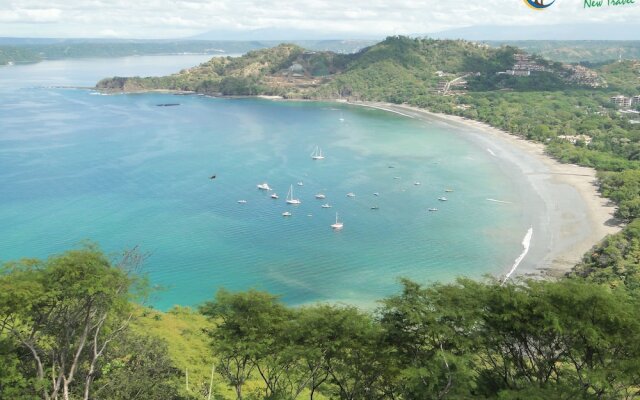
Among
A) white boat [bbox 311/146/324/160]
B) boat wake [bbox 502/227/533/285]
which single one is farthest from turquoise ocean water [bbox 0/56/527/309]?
white boat [bbox 311/146/324/160]

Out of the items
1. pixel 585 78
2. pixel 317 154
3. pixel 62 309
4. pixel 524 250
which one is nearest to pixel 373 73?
pixel 585 78

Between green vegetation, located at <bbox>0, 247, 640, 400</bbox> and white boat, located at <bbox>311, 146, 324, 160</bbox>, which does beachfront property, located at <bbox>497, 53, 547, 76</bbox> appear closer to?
white boat, located at <bbox>311, 146, 324, 160</bbox>


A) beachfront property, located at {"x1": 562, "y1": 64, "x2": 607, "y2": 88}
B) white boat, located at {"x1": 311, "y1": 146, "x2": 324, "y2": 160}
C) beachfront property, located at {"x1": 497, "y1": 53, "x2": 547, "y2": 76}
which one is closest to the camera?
white boat, located at {"x1": 311, "y1": 146, "x2": 324, "y2": 160}

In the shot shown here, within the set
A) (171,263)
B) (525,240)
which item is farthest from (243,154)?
(525,240)

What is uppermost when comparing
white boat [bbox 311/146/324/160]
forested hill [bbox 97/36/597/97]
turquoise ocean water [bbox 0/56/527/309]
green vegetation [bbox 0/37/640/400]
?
forested hill [bbox 97/36/597/97]

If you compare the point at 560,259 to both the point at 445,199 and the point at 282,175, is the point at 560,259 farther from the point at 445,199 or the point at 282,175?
the point at 282,175

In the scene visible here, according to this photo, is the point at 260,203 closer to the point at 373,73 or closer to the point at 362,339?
the point at 362,339

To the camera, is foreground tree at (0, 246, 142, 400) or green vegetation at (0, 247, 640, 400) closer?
green vegetation at (0, 247, 640, 400)
